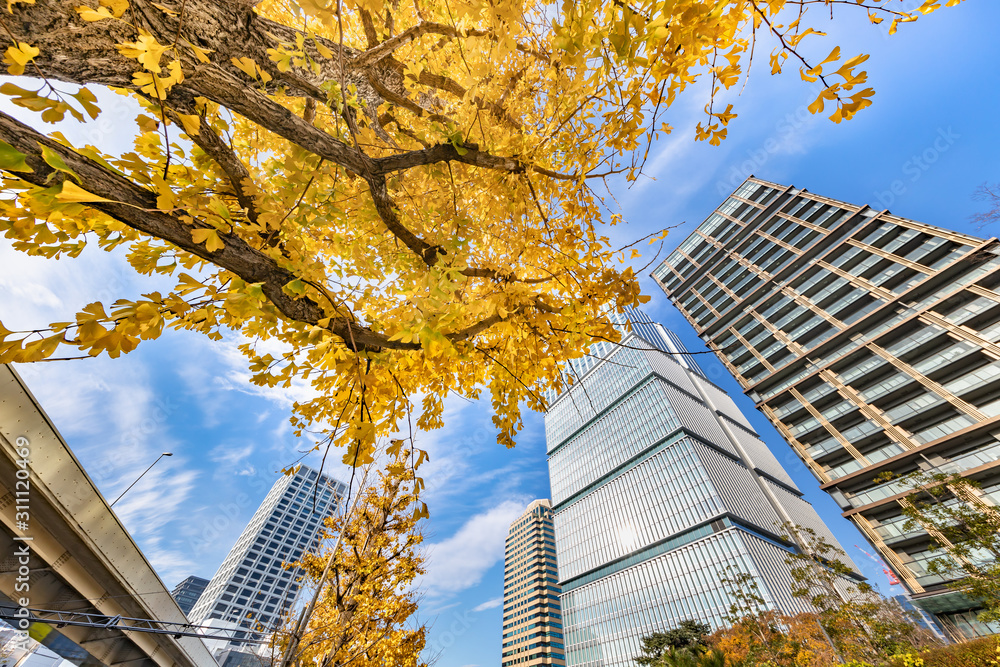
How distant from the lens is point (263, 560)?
7350 cm

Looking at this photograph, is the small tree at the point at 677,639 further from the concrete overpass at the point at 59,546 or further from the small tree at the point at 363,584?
the concrete overpass at the point at 59,546

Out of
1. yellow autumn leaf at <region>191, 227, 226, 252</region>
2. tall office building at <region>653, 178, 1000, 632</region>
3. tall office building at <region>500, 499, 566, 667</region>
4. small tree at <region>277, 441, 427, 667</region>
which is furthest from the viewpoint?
tall office building at <region>500, 499, 566, 667</region>

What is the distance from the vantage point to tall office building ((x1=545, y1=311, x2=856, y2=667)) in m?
31.5

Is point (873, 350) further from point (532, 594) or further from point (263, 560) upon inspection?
point (263, 560)

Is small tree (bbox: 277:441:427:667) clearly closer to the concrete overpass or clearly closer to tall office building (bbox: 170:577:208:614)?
the concrete overpass

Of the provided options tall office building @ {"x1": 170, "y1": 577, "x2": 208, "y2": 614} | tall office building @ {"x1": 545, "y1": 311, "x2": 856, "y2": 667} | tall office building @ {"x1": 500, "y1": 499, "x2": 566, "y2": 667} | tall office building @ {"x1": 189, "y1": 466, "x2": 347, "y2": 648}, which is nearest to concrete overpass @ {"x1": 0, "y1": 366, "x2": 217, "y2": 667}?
tall office building @ {"x1": 545, "y1": 311, "x2": 856, "y2": 667}

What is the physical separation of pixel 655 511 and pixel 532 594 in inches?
1821

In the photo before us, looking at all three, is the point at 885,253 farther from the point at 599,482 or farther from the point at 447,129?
the point at 599,482

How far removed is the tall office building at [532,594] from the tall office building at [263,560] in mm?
42317

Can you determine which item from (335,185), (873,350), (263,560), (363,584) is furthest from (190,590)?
(873,350)

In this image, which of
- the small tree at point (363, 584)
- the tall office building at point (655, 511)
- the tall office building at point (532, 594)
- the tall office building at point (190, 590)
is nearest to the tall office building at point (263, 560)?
the tall office building at point (190, 590)

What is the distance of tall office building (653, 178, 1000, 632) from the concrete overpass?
736 inches

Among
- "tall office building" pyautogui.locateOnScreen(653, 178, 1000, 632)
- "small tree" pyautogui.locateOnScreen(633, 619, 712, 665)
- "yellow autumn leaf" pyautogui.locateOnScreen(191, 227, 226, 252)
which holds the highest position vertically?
"tall office building" pyautogui.locateOnScreen(653, 178, 1000, 632)

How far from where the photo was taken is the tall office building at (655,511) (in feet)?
103
